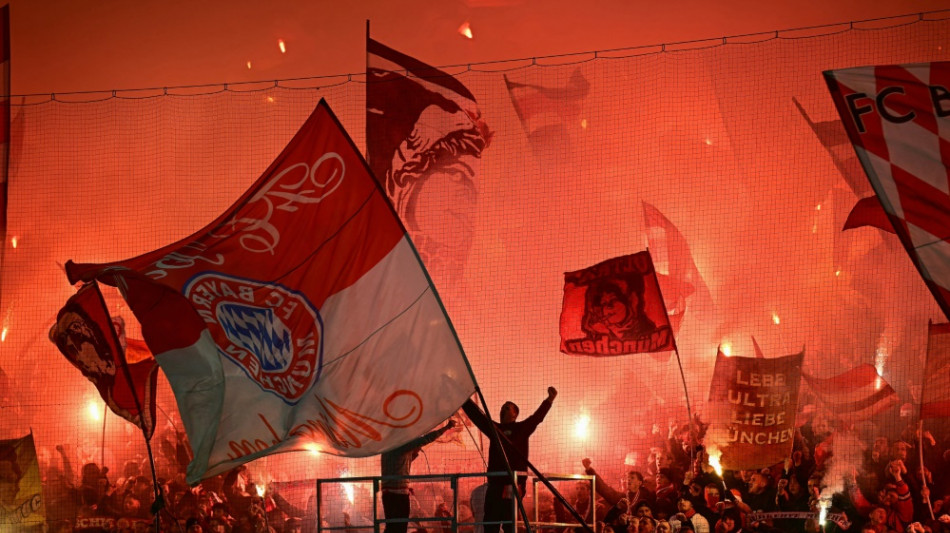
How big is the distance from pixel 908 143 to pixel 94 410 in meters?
7.19

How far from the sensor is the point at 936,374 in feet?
24.7

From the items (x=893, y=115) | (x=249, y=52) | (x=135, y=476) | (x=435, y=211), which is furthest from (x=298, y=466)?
(x=893, y=115)

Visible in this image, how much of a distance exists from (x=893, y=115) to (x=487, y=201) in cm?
465

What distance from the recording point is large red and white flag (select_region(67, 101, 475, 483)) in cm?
428

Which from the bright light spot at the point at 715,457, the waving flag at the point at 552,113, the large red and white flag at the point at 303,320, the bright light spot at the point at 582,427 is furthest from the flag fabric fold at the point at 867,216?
the large red and white flag at the point at 303,320

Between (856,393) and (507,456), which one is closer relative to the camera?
(507,456)

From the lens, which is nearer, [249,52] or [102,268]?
[102,268]

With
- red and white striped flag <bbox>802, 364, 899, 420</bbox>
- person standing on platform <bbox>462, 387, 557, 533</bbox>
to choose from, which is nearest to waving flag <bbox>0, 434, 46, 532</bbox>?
person standing on platform <bbox>462, 387, 557, 533</bbox>

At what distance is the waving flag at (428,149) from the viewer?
8406 millimetres

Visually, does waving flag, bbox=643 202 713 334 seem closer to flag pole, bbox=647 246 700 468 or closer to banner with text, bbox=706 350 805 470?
flag pole, bbox=647 246 700 468

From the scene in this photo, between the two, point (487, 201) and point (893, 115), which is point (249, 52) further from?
point (893, 115)

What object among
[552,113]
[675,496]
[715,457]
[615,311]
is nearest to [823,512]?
[715,457]

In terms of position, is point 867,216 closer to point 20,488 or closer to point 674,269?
Result: point 674,269

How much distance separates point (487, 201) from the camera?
8453 mm
